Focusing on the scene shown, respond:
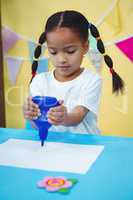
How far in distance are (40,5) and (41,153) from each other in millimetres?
1182

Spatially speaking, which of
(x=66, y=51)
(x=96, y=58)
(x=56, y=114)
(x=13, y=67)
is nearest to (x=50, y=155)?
(x=56, y=114)

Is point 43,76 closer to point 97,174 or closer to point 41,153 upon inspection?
point 41,153

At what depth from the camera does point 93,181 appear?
623 millimetres

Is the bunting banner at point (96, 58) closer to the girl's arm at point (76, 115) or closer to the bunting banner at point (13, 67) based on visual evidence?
the bunting banner at point (13, 67)

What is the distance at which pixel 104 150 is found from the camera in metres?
0.82

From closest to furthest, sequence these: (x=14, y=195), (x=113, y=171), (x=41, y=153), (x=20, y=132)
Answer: (x=14, y=195), (x=113, y=171), (x=41, y=153), (x=20, y=132)

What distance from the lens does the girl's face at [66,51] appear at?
4.12 ft

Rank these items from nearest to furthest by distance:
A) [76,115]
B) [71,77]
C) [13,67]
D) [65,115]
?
[65,115] → [76,115] → [71,77] → [13,67]

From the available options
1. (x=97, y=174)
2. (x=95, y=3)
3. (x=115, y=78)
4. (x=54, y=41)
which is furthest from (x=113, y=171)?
(x=95, y=3)

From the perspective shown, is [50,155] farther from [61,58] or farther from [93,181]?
[61,58]

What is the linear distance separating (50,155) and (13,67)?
121 cm

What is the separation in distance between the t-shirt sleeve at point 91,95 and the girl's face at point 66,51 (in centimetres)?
9

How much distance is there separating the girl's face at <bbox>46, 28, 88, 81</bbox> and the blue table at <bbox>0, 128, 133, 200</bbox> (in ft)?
1.70

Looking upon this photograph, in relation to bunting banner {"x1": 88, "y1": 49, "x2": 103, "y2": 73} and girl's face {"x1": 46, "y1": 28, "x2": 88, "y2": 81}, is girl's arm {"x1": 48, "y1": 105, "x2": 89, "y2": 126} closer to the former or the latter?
girl's face {"x1": 46, "y1": 28, "x2": 88, "y2": 81}
